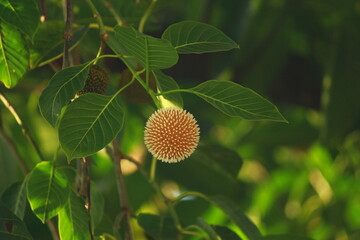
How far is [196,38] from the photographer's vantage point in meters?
0.93

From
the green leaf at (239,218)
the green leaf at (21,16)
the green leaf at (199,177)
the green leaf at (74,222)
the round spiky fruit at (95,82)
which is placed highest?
the green leaf at (21,16)

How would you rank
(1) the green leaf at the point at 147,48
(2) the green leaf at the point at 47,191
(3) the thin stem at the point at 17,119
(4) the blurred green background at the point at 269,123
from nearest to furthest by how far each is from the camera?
(1) the green leaf at the point at 147,48 → (2) the green leaf at the point at 47,191 → (3) the thin stem at the point at 17,119 → (4) the blurred green background at the point at 269,123

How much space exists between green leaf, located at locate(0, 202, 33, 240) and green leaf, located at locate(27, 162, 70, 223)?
0.20 feet

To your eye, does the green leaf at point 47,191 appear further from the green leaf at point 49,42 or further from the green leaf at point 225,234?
the green leaf at point 225,234

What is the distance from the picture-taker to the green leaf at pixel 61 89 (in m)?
0.92

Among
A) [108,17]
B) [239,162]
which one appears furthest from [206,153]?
[108,17]

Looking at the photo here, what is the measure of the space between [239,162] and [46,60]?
45 centimetres

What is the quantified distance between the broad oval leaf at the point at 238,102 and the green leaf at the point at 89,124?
0.10m

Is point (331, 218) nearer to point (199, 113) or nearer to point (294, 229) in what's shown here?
point (294, 229)

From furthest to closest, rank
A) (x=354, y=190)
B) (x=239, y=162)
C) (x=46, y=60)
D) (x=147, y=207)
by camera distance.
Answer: (x=354, y=190)
(x=147, y=207)
(x=239, y=162)
(x=46, y=60)

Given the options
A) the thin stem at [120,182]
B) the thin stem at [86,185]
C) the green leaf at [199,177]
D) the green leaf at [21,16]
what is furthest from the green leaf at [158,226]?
the green leaf at [199,177]

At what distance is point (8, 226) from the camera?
1056 millimetres

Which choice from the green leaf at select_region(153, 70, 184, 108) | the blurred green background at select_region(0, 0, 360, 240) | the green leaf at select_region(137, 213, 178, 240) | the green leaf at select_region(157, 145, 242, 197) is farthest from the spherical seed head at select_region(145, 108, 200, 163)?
the green leaf at select_region(157, 145, 242, 197)

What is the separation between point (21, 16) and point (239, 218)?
49cm
